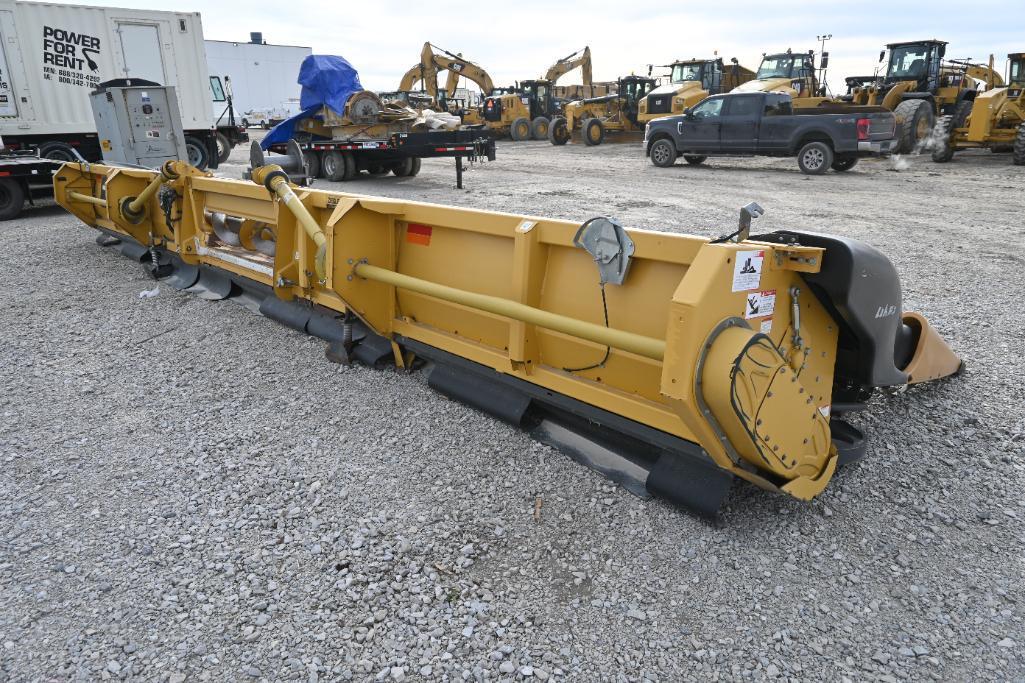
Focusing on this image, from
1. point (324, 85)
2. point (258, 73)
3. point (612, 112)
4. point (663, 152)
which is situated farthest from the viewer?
point (258, 73)

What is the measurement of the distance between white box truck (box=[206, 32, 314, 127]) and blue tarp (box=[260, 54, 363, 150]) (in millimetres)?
18780

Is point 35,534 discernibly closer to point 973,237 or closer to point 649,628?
point 649,628

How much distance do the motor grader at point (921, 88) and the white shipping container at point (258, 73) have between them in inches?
949

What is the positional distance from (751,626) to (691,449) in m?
0.69

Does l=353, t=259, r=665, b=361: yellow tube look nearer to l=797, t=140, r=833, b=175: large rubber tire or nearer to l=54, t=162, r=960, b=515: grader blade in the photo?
l=54, t=162, r=960, b=515: grader blade

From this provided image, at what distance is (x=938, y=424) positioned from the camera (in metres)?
3.30

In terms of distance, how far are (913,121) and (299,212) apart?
16.5 m

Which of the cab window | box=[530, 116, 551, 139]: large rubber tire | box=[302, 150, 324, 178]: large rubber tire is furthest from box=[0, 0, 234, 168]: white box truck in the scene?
box=[530, 116, 551, 139]: large rubber tire

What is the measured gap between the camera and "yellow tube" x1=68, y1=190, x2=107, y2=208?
6461mm

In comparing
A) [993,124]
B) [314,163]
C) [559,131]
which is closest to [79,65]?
[314,163]

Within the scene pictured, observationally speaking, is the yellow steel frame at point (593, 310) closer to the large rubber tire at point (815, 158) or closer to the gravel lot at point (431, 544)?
the gravel lot at point (431, 544)

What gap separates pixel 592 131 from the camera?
24172 mm

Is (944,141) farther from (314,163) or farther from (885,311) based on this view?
(885,311)

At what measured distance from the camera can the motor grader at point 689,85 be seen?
811 inches
